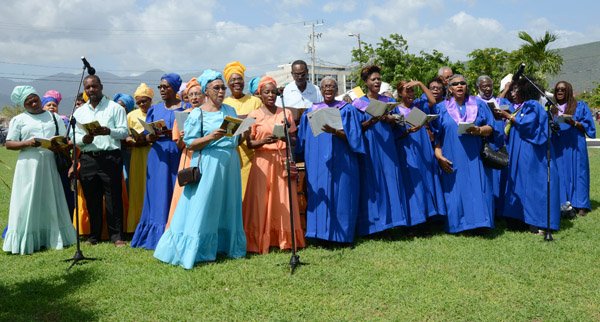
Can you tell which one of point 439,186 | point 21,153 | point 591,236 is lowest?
point 591,236

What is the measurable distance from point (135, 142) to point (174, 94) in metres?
0.87

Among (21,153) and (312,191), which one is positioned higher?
(21,153)

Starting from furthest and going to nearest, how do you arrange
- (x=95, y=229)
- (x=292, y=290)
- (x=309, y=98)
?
(x=309, y=98)
(x=95, y=229)
(x=292, y=290)

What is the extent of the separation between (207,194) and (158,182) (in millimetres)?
1383

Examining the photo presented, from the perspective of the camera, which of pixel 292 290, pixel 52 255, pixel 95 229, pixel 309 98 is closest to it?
pixel 292 290

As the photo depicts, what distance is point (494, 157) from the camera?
24.4 feet

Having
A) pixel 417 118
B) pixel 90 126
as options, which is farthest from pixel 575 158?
pixel 90 126

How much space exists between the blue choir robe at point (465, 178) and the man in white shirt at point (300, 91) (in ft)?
6.42

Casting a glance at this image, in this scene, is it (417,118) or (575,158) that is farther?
(575,158)

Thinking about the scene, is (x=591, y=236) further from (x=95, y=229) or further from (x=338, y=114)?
(x=95, y=229)

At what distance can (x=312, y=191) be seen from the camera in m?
7.05

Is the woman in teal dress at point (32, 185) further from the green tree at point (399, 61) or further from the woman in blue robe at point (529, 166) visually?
the green tree at point (399, 61)

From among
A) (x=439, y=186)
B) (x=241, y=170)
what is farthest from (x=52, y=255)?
(x=439, y=186)

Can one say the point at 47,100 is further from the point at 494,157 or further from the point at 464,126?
the point at 494,157
